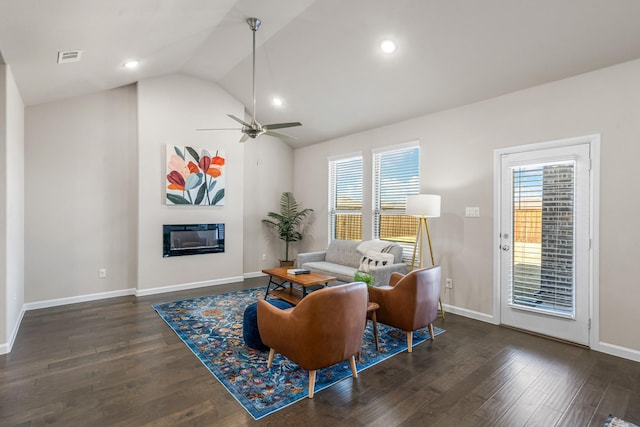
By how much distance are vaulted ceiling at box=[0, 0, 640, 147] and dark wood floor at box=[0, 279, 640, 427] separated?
2.81 meters

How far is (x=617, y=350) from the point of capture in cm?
312

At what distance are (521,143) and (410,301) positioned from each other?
2337 mm

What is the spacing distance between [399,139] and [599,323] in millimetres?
3363

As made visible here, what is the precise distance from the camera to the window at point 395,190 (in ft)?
16.4

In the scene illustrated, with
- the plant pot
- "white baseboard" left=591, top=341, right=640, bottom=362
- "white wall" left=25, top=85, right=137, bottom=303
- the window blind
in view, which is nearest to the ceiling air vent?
"white wall" left=25, top=85, right=137, bottom=303

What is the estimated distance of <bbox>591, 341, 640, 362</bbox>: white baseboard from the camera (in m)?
3.02

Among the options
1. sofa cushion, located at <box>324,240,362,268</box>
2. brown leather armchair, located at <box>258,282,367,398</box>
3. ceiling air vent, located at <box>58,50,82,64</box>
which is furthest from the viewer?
sofa cushion, located at <box>324,240,362,268</box>

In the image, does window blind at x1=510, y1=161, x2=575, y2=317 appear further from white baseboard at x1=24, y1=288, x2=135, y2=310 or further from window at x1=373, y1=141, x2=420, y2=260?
white baseboard at x1=24, y1=288, x2=135, y2=310

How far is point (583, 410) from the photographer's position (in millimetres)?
2297

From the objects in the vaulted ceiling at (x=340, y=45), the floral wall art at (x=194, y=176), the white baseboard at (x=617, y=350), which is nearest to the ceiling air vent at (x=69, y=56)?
the vaulted ceiling at (x=340, y=45)

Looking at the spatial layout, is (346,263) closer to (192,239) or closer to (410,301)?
(410,301)

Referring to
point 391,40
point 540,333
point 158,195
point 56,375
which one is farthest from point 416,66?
point 56,375

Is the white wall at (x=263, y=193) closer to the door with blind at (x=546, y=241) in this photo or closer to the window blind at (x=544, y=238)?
the door with blind at (x=546, y=241)

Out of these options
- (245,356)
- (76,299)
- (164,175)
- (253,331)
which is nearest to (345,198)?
(164,175)
